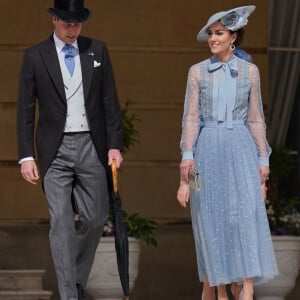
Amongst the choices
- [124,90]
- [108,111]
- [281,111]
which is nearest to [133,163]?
[124,90]

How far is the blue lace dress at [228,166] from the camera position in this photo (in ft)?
29.9

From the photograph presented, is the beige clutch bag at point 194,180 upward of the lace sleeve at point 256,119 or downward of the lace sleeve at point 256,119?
downward

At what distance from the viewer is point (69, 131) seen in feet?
29.8

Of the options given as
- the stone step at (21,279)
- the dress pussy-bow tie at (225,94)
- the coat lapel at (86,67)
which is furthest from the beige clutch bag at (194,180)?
the stone step at (21,279)

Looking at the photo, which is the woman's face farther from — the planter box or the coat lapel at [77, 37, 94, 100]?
the planter box

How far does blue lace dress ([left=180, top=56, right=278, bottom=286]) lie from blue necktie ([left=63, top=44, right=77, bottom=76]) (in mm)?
744

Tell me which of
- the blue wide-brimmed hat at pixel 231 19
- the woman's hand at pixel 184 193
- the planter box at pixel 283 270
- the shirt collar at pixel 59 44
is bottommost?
the planter box at pixel 283 270

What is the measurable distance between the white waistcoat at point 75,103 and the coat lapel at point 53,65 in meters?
0.04

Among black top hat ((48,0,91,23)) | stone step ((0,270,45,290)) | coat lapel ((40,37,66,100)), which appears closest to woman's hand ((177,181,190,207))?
coat lapel ((40,37,66,100))

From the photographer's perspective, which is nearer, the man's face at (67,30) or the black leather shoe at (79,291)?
the man's face at (67,30)

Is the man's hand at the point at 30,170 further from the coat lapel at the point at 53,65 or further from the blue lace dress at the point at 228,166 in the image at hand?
the blue lace dress at the point at 228,166

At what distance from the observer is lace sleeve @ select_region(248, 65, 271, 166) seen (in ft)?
30.2

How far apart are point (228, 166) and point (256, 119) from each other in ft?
1.13

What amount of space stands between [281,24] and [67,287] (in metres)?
4.43
